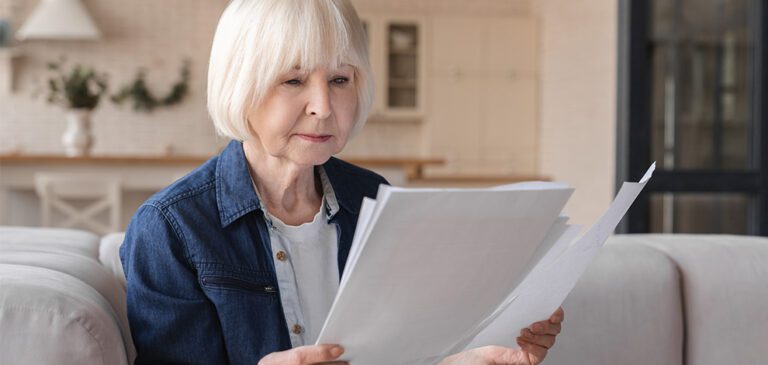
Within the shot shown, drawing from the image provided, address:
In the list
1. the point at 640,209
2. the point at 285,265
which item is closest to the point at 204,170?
the point at 285,265

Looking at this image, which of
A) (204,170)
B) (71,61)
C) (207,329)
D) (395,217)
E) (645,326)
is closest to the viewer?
(395,217)

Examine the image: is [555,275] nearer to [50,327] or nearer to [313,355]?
[313,355]

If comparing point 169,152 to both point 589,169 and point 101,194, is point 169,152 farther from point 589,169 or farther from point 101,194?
point 589,169

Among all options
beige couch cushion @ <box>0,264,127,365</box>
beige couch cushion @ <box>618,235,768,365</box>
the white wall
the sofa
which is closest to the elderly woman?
beige couch cushion @ <box>0,264,127,365</box>

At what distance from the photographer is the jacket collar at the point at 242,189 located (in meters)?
1.26

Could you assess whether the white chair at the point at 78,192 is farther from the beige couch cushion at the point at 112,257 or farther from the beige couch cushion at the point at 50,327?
the beige couch cushion at the point at 50,327

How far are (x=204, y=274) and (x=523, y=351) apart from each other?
422 mm

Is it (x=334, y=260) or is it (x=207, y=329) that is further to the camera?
(x=334, y=260)

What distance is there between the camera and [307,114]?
47.6 inches

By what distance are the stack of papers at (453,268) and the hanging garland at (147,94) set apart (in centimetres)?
691

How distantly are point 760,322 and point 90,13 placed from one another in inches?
277

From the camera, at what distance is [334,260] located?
1.36 metres

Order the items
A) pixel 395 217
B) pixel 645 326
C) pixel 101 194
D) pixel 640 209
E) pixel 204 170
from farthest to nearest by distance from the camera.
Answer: pixel 101 194 → pixel 640 209 → pixel 645 326 → pixel 204 170 → pixel 395 217

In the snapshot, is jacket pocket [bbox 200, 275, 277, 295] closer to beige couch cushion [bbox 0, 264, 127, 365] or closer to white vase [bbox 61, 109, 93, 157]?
beige couch cushion [bbox 0, 264, 127, 365]
